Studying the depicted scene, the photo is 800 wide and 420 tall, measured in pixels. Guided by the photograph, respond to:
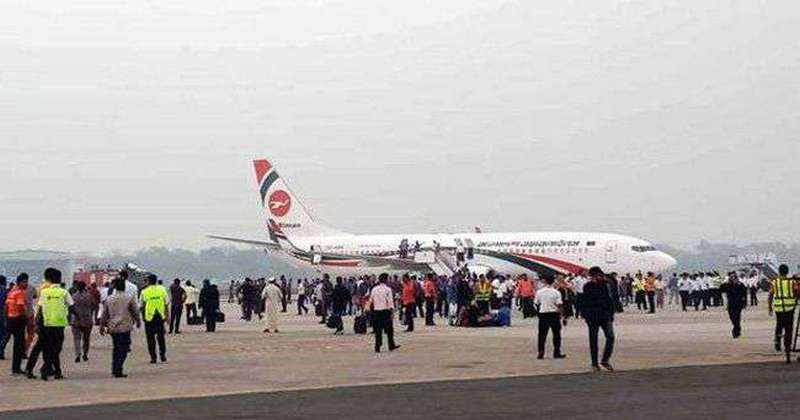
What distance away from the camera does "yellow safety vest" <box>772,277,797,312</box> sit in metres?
23.5

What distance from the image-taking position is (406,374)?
22.1 m

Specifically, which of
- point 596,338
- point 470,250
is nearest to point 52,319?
point 596,338

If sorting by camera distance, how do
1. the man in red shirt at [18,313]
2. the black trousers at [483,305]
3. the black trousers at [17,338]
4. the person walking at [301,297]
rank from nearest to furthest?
the black trousers at [17,338], the man in red shirt at [18,313], the black trousers at [483,305], the person walking at [301,297]

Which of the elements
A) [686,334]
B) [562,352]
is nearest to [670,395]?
[562,352]

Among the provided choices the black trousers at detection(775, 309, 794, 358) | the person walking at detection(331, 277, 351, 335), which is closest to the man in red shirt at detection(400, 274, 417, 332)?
the person walking at detection(331, 277, 351, 335)

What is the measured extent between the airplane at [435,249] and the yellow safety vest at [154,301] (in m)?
34.5

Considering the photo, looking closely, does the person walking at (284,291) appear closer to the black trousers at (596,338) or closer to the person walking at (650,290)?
the person walking at (650,290)

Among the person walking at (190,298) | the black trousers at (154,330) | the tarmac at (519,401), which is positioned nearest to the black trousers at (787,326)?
the tarmac at (519,401)

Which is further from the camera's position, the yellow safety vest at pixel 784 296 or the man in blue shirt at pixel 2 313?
the man in blue shirt at pixel 2 313

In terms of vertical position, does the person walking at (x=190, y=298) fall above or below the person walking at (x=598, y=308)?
above

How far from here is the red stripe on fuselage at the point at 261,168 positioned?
8200 cm

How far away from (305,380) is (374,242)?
51930 millimetres

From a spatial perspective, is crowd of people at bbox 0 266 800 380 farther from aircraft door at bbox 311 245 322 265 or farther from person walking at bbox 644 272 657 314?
aircraft door at bbox 311 245 322 265

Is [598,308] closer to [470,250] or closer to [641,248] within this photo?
[641,248]
